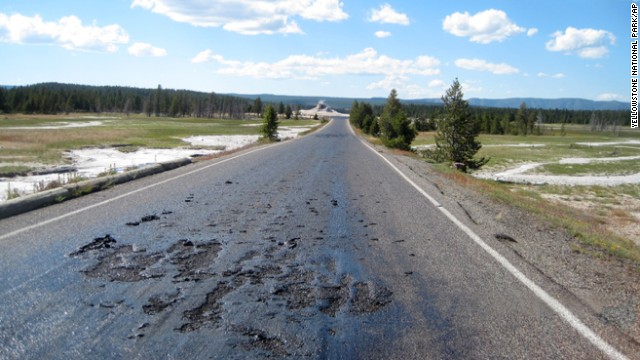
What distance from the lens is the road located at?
12.3 feet

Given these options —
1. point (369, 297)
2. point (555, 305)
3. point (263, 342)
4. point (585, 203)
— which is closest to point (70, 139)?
point (585, 203)

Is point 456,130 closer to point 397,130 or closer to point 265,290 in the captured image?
point 397,130

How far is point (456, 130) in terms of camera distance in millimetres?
41125

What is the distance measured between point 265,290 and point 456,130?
3835 cm

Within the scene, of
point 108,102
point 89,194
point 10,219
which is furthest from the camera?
point 108,102

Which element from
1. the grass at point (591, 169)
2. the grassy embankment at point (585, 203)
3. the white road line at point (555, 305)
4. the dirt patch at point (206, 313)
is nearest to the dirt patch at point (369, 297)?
the dirt patch at point (206, 313)

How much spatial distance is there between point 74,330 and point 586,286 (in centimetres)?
505

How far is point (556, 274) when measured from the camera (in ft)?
19.3

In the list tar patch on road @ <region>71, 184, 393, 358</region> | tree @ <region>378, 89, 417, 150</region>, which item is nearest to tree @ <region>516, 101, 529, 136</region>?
tree @ <region>378, 89, 417, 150</region>

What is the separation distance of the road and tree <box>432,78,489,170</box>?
32.6 m

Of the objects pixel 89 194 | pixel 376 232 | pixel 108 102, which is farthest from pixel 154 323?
pixel 108 102

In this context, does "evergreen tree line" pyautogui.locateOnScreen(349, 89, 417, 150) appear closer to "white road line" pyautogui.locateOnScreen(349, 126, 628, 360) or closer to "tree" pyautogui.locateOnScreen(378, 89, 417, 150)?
"tree" pyautogui.locateOnScreen(378, 89, 417, 150)

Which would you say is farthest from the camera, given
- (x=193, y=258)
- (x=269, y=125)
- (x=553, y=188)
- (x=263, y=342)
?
(x=269, y=125)

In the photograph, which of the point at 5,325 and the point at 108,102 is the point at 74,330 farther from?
the point at 108,102
